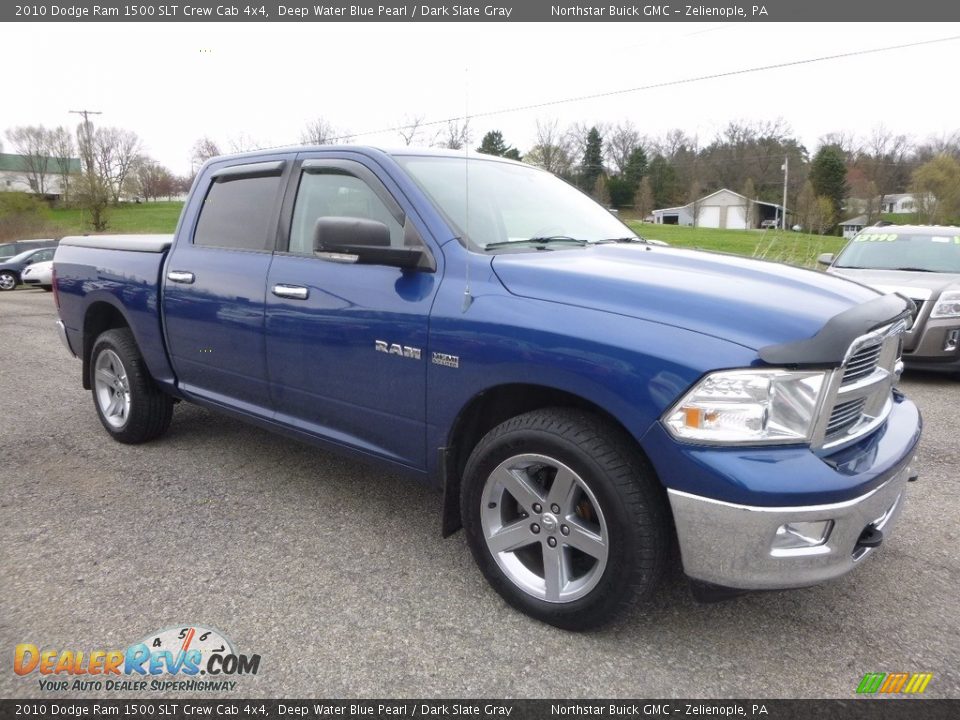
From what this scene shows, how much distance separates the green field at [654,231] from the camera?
42.9 metres

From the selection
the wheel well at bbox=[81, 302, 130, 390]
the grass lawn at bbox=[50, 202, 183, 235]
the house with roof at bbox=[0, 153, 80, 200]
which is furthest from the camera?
the house with roof at bbox=[0, 153, 80, 200]

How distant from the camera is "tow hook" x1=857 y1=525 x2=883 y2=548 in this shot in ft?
7.77

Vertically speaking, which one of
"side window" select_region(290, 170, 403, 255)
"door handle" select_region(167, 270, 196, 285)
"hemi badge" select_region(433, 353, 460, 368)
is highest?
"side window" select_region(290, 170, 403, 255)

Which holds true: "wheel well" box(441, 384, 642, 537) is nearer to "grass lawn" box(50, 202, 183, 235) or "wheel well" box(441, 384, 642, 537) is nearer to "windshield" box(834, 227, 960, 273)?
"windshield" box(834, 227, 960, 273)

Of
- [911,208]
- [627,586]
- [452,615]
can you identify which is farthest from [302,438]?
[911,208]

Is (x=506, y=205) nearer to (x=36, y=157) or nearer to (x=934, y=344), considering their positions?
(x=934, y=344)

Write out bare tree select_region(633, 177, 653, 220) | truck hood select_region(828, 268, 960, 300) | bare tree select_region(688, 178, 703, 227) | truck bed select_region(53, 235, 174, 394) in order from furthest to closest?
bare tree select_region(688, 178, 703, 227) < bare tree select_region(633, 177, 653, 220) < truck hood select_region(828, 268, 960, 300) < truck bed select_region(53, 235, 174, 394)

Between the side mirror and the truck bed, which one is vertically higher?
the side mirror

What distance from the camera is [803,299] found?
2.47m

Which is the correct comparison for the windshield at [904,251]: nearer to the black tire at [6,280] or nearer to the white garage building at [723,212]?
the black tire at [6,280]

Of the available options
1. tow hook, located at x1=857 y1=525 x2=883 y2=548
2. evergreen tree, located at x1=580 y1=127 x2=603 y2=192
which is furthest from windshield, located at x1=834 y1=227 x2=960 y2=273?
evergreen tree, located at x1=580 y1=127 x2=603 y2=192

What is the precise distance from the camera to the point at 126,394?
4.73 meters

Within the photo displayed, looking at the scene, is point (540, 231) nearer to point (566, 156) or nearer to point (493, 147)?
point (493, 147)

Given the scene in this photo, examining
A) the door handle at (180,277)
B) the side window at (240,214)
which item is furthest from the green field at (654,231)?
the door handle at (180,277)
